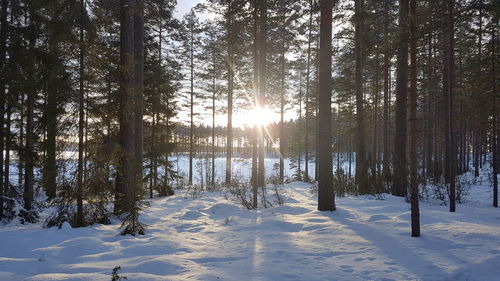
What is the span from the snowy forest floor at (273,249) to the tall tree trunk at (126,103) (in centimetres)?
145

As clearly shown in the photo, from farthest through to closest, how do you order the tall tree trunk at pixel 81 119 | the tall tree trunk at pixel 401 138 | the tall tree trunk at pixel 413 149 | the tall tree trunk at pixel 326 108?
the tall tree trunk at pixel 401 138 → the tall tree trunk at pixel 326 108 → the tall tree trunk at pixel 81 119 → the tall tree trunk at pixel 413 149

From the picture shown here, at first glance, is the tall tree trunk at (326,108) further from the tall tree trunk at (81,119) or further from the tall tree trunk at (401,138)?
the tall tree trunk at (81,119)

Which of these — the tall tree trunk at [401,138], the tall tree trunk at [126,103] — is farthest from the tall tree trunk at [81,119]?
the tall tree trunk at [401,138]

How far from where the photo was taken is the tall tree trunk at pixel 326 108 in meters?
8.55

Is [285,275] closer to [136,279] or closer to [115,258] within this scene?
[136,279]

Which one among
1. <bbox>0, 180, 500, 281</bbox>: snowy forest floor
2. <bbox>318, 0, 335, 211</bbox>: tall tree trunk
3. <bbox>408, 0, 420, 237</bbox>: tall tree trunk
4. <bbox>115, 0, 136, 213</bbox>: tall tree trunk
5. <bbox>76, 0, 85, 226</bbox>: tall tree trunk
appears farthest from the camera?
<bbox>318, 0, 335, 211</bbox>: tall tree trunk

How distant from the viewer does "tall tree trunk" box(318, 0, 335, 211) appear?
28.0 feet

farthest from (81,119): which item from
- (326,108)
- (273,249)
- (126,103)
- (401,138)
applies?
(401,138)

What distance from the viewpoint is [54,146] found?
683 cm

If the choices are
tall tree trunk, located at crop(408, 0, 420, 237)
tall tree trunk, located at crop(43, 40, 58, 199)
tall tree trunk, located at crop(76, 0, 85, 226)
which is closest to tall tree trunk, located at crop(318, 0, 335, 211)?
tall tree trunk, located at crop(408, 0, 420, 237)

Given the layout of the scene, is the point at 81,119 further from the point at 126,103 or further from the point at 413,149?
the point at 413,149

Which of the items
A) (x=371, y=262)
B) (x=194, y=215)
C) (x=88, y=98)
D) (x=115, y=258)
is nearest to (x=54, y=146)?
(x=88, y=98)

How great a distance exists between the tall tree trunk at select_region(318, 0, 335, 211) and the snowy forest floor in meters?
0.73

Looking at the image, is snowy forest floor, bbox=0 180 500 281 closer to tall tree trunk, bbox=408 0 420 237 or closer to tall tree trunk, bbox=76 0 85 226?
tall tree trunk, bbox=408 0 420 237
